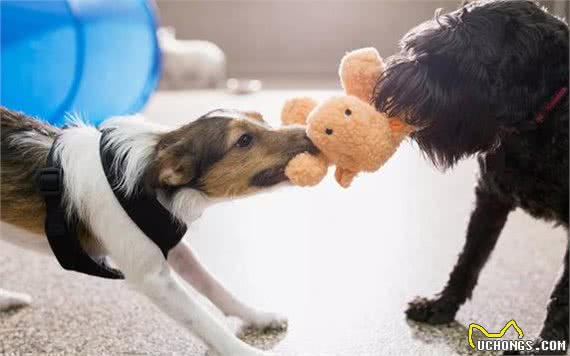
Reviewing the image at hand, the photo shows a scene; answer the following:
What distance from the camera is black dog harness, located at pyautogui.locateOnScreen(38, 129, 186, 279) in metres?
1.66

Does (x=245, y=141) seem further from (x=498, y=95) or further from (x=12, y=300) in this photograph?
(x=12, y=300)

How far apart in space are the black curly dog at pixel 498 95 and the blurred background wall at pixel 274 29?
21.9 ft

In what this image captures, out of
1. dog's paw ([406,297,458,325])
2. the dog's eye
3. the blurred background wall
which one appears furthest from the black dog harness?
the blurred background wall

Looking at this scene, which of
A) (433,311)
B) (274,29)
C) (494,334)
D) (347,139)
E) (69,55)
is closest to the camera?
(347,139)

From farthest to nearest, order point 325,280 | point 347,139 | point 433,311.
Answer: point 325,280
point 433,311
point 347,139

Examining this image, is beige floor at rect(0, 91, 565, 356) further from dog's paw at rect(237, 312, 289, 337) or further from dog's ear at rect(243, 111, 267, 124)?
dog's ear at rect(243, 111, 267, 124)

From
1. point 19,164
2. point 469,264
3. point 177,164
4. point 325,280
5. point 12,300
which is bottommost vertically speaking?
point 12,300

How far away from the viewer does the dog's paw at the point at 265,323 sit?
2.02 metres

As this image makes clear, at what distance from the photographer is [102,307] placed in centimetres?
217

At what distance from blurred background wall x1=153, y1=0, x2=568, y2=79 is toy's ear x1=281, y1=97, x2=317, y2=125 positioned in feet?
21.8

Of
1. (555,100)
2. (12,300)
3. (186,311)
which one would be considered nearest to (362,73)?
(555,100)

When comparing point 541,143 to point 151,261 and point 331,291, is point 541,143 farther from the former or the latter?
point 151,261

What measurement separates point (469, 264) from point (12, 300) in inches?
57.5

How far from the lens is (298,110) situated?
5.95 feet
